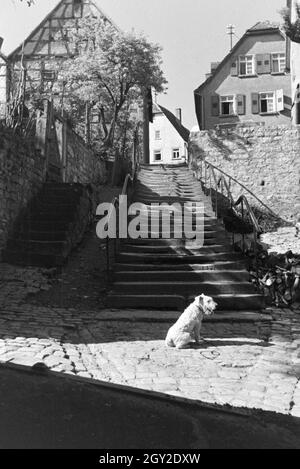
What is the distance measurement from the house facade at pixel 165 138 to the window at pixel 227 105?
50.6ft

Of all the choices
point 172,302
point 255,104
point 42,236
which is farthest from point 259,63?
point 172,302

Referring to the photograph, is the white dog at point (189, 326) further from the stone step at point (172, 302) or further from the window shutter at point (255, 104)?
the window shutter at point (255, 104)

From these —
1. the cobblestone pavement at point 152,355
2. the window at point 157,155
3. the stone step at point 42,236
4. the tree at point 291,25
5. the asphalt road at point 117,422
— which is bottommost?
the cobblestone pavement at point 152,355

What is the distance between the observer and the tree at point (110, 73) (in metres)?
20.8

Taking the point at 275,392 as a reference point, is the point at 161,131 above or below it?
above

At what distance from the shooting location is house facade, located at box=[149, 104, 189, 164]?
1797 inches

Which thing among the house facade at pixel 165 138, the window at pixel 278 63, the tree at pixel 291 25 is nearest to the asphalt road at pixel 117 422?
the tree at pixel 291 25

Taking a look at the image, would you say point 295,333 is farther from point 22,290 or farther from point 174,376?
point 22,290

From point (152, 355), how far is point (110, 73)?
18.0 metres

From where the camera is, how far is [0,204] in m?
9.61

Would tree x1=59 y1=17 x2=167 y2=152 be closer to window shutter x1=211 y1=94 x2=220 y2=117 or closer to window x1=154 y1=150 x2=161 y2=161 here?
window shutter x1=211 y1=94 x2=220 y2=117
